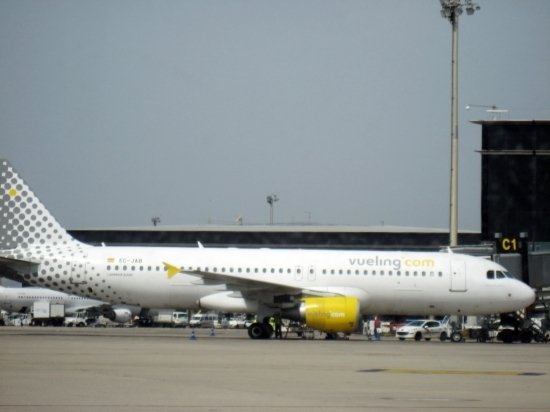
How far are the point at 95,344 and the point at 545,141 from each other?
141ft

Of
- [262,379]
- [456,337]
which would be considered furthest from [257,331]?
[262,379]

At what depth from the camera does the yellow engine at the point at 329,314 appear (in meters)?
38.8

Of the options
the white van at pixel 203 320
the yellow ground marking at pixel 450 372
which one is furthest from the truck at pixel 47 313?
the yellow ground marking at pixel 450 372

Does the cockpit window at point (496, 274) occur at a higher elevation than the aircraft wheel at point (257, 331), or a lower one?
higher

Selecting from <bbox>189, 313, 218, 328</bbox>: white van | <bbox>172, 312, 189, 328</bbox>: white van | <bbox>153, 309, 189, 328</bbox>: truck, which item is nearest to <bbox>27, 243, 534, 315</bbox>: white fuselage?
<bbox>189, 313, 218, 328</bbox>: white van

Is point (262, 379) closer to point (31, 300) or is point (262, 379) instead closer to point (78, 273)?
point (78, 273)

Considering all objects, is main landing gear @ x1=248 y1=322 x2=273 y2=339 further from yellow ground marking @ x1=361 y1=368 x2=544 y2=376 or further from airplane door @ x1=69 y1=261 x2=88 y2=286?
yellow ground marking @ x1=361 y1=368 x2=544 y2=376

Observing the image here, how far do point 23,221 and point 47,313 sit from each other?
4135cm

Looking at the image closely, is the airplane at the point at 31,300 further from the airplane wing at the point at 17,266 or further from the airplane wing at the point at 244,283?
the airplane wing at the point at 244,283

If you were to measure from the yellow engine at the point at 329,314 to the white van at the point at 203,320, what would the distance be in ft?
133

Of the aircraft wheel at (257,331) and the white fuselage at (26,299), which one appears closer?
the aircraft wheel at (257,331)

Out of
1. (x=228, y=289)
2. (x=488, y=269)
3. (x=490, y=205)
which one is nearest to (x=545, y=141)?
(x=490, y=205)

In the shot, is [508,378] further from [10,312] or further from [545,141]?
[10,312]

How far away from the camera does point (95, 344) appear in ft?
108
